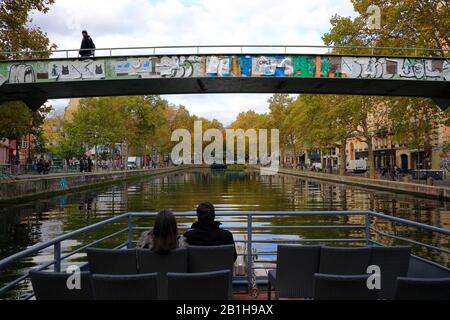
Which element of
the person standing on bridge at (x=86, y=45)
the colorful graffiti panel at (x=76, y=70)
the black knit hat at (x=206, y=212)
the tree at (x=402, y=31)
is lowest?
the black knit hat at (x=206, y=212)

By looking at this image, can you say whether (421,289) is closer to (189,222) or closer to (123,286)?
(123,286)

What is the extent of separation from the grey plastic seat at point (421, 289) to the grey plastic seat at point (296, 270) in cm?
164

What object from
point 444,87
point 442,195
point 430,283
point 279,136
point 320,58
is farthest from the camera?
point 279,136

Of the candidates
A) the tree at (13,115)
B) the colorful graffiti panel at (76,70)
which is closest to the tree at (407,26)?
the colorful graffiti panel at (76,70)

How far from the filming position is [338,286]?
3441 mm

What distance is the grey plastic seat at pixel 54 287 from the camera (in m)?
3.46

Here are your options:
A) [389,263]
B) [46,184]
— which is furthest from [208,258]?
[46,184]

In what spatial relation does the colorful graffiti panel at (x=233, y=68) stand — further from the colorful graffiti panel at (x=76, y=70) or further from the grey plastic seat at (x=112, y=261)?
the grey plastic seat at (x=112, y=261)

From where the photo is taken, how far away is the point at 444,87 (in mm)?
23312

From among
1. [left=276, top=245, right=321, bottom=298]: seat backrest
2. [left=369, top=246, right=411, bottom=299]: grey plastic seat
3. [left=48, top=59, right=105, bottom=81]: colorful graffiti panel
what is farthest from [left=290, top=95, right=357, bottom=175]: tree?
[left=276, top=245, right=321, bottom=298]: seat backrest

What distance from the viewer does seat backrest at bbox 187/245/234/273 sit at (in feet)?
15.2
